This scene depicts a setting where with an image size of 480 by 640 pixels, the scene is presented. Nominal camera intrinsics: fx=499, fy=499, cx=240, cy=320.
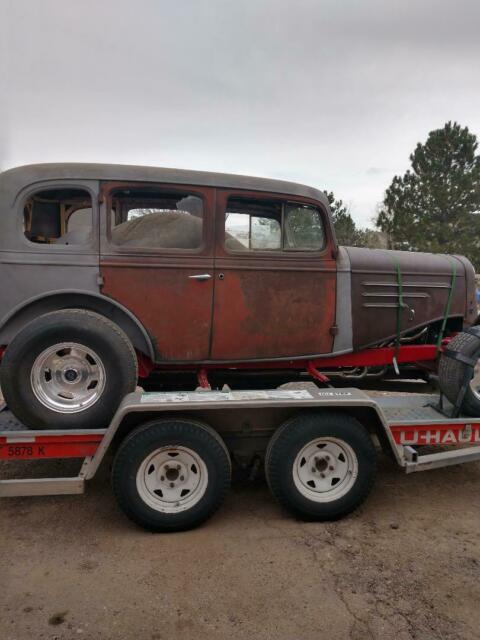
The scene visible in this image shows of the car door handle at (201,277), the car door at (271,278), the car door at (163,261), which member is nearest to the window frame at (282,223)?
the car door at (271,278)

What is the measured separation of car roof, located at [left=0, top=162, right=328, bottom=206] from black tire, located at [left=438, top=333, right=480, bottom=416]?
1.99m

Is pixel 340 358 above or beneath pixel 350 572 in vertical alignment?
above

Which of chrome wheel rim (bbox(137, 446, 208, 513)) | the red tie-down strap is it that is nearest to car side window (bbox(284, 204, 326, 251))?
chrome wheel rim (bbox(137, 446, 208, 513))

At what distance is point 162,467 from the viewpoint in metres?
3.23

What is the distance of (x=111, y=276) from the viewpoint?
3711 mm

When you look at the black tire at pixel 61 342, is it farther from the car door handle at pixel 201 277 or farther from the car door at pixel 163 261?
the car door handle at pixel 201 277

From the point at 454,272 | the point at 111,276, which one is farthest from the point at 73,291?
the point at 454,272

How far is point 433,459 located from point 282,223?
2.14 m

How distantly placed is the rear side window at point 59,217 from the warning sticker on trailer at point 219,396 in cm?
131

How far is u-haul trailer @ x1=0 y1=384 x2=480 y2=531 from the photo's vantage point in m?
3.17

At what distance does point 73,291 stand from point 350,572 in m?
2.58

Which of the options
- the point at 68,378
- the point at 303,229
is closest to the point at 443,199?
the point at 303,229

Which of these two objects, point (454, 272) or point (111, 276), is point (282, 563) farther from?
point (454, 272)

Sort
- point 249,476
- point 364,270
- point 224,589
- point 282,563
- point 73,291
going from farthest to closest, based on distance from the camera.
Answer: point 364,270 → point 249,476 → point 73,291 → point 282,563 → point 224,589
